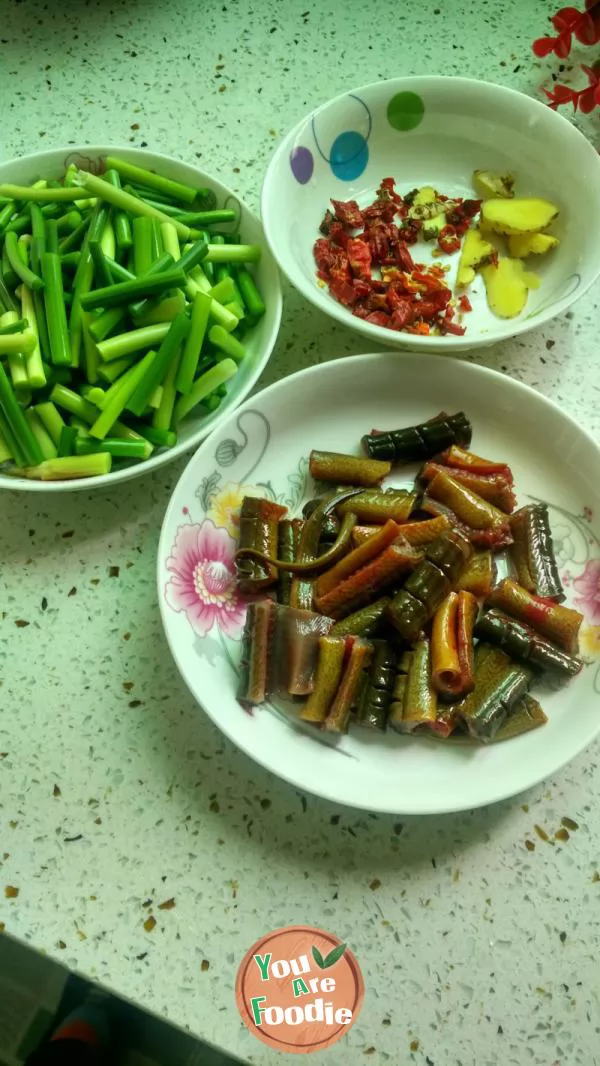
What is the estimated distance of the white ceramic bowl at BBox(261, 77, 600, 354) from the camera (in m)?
1.38

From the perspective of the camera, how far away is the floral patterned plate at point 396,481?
3.52 ft

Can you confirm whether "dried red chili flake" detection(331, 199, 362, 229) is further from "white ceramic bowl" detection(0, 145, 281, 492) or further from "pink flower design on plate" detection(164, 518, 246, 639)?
"pink flower design on plate" detection(164, 518, 246, 639)

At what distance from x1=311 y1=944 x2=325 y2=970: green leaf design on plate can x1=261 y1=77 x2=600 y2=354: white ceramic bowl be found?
0.97m

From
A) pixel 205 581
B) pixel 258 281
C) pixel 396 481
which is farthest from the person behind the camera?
pixel 258 281

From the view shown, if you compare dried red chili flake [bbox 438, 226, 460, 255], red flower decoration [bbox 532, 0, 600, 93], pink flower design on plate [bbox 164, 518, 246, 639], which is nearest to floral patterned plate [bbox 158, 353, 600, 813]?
pink flower design on plate [bbox 164, 518, 246, 639]

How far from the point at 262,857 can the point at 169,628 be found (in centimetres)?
37

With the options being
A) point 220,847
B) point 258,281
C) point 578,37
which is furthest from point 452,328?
point 220,847

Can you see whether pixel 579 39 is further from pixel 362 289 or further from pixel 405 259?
pixel 362 289

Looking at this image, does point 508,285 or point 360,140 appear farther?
point 360,140

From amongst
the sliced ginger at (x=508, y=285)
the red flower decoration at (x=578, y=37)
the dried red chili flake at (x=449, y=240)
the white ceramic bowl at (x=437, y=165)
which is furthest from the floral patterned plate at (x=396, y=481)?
the red flower decoration at (x=578, y=37)

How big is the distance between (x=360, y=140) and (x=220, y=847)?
4.58ft

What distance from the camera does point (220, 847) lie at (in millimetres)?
1129

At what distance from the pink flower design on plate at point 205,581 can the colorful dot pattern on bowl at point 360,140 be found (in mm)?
784

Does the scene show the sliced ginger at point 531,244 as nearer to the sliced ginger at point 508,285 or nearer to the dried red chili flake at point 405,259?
the sliced ginger at point 508,285
